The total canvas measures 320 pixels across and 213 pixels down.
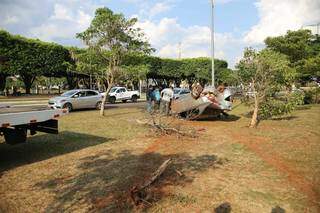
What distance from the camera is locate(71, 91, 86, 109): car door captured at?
23.3 meters

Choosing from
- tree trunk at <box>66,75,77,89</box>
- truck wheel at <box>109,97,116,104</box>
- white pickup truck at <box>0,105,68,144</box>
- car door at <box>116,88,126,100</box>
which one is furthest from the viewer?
tree trunk at <box>66,75,77,89</box>

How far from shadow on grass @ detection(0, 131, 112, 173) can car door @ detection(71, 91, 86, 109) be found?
34.8ft

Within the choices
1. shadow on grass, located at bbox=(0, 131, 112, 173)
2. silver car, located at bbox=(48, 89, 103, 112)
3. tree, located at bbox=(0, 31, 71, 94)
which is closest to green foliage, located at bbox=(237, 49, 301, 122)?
shadow on grass, located at bbox=(0, 131, 112, 173)

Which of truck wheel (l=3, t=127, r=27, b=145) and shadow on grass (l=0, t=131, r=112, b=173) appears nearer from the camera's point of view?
truck wheel (l=3, t=127, r=27, b=145)

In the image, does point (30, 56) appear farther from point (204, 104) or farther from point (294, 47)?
point (294, 47)

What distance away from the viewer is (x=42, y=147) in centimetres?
1052

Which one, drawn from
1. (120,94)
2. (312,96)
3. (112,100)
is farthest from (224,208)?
(120,94)

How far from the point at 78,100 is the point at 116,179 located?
1738 centimetres

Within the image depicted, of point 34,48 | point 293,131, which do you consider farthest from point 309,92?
point 34,48

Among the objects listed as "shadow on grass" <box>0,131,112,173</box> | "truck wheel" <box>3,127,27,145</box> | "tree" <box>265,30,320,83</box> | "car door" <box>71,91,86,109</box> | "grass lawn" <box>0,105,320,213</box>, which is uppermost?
"tree" <box>265,30,320,83</box>

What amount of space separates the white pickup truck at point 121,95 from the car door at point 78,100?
30.5 ft

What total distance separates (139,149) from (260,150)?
12.2 ft

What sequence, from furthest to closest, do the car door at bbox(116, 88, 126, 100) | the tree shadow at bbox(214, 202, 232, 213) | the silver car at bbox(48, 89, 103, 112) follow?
the car door at bbox(116, 88, 126, 100), the silver car at bbox(48, 89, 103, 112), the tree shadow at bbox(214, 202, 232, 213)

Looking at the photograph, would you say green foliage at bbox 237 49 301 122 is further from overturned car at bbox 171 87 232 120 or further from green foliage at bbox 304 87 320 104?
green foliage at bbox 304 87 320 104
